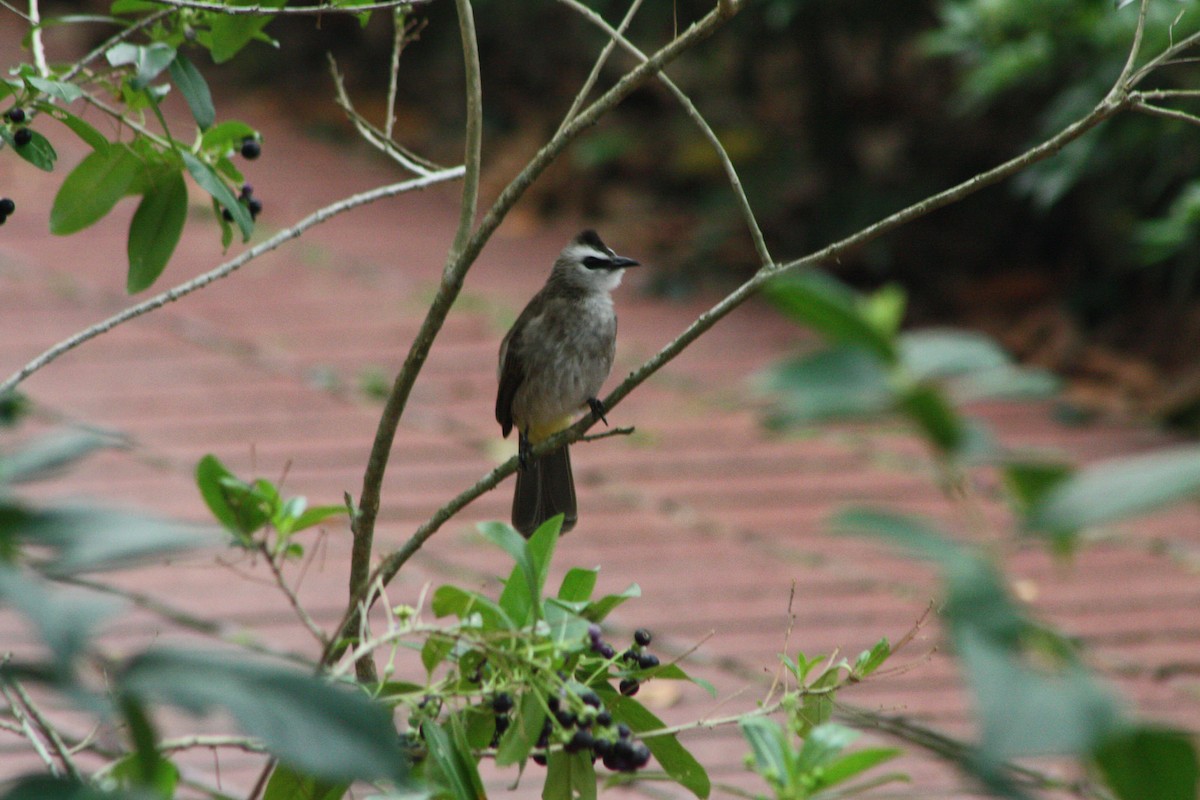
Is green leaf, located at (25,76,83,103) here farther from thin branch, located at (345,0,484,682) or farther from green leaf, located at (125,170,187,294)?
thin branch, located at (345,0,484,682)

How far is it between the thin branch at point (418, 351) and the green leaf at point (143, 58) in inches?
12.7

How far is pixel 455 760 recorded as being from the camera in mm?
1294

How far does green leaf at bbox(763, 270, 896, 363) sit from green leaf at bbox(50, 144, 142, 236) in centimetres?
125

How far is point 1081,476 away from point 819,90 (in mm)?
6275

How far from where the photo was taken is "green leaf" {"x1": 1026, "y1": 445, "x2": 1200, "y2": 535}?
63 cm

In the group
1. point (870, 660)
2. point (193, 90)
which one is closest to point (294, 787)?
point (870, 660)

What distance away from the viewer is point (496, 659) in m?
1.30

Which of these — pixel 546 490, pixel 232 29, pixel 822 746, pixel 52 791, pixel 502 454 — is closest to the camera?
pixel 52 791

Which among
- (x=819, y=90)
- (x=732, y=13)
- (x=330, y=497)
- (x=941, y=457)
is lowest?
(x=941, y=457)

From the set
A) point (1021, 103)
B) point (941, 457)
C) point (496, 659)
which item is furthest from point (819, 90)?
point (941, 457)

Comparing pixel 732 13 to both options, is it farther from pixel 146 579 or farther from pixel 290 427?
pixel 290 427

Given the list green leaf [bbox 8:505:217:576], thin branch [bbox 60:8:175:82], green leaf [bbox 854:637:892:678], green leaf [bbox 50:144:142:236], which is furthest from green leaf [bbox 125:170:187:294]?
green leaf [bbox 8:505:217:576]

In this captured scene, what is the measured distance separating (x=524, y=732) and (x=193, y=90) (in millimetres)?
886

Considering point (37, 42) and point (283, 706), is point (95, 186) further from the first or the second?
point (283, 706)
